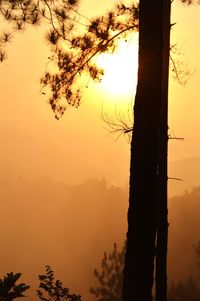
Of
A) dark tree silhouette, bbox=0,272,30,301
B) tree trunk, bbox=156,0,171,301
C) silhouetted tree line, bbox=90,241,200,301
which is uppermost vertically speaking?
silhouetted tree line, bbox=90,241,200,301

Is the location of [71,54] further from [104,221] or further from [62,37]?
[104,221]

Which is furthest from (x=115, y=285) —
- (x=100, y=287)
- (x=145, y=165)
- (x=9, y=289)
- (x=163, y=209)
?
(x=145, y=165)

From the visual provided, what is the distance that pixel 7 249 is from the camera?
17000 cm

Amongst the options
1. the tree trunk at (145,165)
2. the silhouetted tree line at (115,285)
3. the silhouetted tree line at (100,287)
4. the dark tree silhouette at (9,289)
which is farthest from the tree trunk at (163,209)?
the silhouetted tree line at (115,285)

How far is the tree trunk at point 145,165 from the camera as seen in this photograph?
4.45 m

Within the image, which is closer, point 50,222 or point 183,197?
point 183,197

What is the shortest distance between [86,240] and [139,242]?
151 meters

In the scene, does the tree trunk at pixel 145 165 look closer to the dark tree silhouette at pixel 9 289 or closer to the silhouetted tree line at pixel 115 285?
the dark tree silhouette at pixel 9 289

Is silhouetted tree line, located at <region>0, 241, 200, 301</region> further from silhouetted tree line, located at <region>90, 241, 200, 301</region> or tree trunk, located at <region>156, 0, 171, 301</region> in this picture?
tree trunk, located at <region>156, 0, 171, 301</region>

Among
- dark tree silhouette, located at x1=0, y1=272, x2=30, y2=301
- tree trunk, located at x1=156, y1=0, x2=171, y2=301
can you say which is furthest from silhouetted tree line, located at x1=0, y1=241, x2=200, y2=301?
tree trunk, located at x1=156, y1=0, x2=171, y2=301

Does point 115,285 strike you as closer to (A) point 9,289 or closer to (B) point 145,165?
(A) point 9,289

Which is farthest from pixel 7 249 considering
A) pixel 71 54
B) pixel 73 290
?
pixel 71 54

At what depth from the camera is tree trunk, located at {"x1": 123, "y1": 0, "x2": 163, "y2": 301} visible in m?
4.45

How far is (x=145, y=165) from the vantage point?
4.52m
